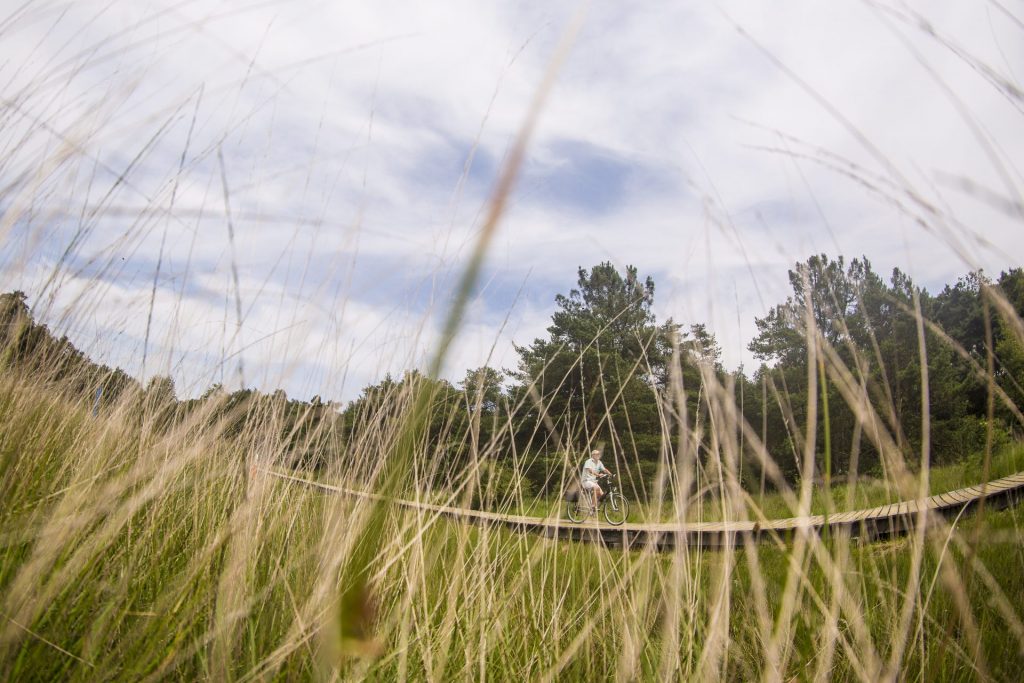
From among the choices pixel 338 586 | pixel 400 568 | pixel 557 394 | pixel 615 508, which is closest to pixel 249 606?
pixel 338 586

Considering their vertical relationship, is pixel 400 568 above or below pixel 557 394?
below

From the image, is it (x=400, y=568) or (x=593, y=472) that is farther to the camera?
(x=593, y=472)

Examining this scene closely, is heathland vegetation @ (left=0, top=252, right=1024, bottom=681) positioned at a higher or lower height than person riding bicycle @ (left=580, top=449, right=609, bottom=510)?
lower

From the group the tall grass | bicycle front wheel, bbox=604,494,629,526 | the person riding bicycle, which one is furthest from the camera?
the person riding bicycle

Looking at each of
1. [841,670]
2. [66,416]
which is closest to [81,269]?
[66,416]

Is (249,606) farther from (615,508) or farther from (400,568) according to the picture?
(615,508)

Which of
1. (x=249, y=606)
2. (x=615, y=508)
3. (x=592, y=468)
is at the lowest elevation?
(x=249, y=606)

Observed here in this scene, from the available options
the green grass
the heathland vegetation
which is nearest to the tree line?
the heathland vegetation

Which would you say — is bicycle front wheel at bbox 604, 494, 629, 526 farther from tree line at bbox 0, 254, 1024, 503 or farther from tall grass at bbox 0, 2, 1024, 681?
tall grass at bbox 0, 2, 1024, 681

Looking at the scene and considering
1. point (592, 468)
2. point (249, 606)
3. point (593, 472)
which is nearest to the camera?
point (249, 606)

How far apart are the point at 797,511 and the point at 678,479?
38 centimetres

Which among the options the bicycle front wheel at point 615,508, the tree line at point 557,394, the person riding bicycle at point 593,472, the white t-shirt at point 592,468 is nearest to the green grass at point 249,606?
the tree line at point 557,394

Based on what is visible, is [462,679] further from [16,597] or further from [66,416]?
[66,416]

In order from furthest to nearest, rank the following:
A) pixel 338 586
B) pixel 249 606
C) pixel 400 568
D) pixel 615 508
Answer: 1. pixel 615 508
2. pixel 400 568
3. pixel 249 606
4. pixel 338 586
